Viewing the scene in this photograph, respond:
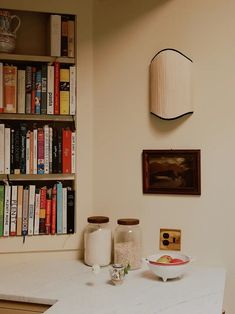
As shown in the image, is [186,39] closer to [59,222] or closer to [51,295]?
[59,222]

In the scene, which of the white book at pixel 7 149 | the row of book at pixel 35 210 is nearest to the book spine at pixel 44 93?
the white book at pixel 7 149

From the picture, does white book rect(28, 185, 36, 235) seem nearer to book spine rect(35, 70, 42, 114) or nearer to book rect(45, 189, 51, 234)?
book rect(45, 189, 51, 234)

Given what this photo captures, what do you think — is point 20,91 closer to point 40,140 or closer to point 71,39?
point 40,140

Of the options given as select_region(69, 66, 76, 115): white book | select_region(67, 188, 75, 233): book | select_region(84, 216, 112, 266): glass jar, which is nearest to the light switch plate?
select_region(84, 216, 112, 266): glass jar

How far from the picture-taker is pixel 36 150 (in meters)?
1.89

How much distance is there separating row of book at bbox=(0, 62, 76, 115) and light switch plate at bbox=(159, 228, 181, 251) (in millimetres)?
788

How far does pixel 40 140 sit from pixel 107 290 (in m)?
0.83

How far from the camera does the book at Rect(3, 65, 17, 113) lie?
187 centimetres

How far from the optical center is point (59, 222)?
1.91 meters

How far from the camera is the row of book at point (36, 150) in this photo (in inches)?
73.5

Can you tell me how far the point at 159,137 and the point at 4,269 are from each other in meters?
1.02

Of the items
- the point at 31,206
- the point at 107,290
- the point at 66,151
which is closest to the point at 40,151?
the point at 66,151

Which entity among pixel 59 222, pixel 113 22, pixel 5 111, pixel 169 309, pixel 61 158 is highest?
pixel 113 22

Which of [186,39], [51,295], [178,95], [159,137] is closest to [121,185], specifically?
[159,137]
